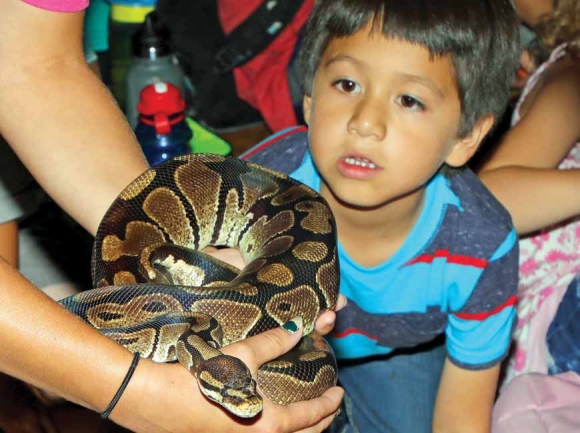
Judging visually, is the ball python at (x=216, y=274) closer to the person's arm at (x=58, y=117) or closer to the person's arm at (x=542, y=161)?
the person's arm at (x=58, y=117)

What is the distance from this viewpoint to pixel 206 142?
420cm

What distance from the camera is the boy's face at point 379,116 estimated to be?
2.18 meters

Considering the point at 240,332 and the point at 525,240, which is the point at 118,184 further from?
the point at 525,240

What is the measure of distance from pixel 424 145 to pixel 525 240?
0.98 metres

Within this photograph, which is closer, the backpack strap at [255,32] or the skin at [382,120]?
the skin at [382,120]

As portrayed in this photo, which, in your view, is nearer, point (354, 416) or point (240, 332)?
point (240, 332)

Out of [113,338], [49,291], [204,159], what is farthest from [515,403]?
[49,291]

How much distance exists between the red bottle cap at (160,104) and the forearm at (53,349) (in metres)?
2.26

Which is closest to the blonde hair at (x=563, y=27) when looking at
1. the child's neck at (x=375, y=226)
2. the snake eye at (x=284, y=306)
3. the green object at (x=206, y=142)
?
the child's neck at (x=375, y=226)

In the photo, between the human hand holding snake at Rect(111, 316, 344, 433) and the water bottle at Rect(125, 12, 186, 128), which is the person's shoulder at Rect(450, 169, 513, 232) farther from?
the water bottle at Rect(125, 12, 186, 128)

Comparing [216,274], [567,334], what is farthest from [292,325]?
[567,334]

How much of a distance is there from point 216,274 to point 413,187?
676 mm

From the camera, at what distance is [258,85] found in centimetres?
457

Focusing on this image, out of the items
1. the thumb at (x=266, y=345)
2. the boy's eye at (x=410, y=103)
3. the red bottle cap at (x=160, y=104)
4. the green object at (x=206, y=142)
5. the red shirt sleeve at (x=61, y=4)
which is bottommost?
the green object at (x=206, y=142)
